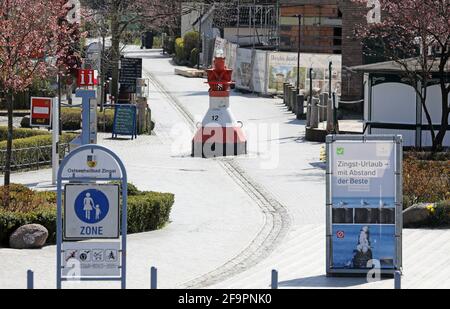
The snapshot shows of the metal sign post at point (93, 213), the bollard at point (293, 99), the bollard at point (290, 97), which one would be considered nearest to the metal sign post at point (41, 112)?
the metal sign post at point (93, 213)

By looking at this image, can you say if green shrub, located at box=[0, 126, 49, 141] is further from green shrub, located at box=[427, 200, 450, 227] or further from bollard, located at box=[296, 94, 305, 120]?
green shrub, located at box=[427, 200, 450, 227]

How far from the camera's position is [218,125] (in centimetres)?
3369

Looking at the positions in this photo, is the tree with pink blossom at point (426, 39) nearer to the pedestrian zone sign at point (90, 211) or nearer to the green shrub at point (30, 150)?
the green shrub at point (30, 150)

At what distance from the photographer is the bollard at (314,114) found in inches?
1478

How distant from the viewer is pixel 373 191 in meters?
17.6

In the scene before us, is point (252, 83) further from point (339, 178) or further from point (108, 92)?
point (339, 178)

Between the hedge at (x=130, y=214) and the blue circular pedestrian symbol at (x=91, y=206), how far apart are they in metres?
4.43

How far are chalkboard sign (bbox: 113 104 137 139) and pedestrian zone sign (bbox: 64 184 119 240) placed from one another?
2245 centimetres

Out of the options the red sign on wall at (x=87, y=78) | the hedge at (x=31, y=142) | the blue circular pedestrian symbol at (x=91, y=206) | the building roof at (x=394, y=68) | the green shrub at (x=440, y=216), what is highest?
the building roof at (x=394, y=68)

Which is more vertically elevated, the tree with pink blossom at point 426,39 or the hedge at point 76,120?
the tree with pink blossom at point 426,39

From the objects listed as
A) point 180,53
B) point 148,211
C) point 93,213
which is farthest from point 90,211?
point 180,53

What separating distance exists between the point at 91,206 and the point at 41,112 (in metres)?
14.1

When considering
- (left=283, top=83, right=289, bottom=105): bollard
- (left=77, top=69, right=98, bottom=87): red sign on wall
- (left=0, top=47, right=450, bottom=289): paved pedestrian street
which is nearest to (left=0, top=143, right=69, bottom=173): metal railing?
(left=0, top=47, right=450, bottom=289): paved pedestrian street

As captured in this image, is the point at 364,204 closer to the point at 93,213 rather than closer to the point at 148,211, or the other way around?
the point at 93,213
